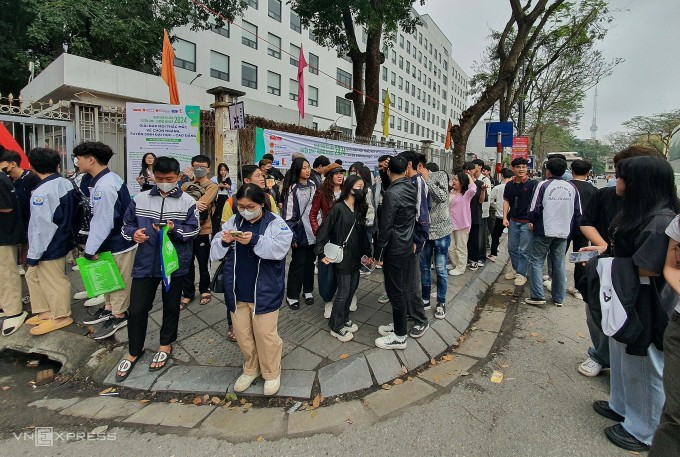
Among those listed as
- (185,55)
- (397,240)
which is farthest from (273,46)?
(397,240)

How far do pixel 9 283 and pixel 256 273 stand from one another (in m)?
3.08

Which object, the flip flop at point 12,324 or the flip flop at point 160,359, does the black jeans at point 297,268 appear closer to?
the flip flop at point 160,359

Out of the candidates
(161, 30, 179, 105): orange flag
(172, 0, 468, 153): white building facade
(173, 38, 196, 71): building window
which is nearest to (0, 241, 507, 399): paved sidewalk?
(161, 30, 179, 105): orange flag

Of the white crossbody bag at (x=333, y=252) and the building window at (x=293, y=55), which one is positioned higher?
the building window at (x=293, y=55)

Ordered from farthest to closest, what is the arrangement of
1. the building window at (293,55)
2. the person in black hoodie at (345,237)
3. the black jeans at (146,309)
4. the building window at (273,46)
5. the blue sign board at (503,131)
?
the building window at (293,55) → the building window at (273,46) → the blue sign board at (503,131) → the person in black hoodie at (345,237) → the black jeans at (146,309)

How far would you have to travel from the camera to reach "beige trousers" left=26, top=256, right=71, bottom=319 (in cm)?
358

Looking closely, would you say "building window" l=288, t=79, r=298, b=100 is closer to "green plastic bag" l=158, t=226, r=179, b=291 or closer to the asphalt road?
"green plastic bag" l=158, t=226, r=179, b=291

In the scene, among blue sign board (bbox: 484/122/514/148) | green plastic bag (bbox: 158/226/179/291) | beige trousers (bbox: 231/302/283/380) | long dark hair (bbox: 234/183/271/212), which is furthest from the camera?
blue sign board (bbox: 484/122/514/148)

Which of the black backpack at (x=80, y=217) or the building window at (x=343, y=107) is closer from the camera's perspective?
the black backpack at (x=80, y=217)

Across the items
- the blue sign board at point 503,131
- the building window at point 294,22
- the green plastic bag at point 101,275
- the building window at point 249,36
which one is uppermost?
the building window at point 294,22

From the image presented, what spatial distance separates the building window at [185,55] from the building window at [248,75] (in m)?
3.69

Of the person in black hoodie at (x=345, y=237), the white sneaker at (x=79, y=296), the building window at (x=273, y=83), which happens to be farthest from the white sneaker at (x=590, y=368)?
the building window at (x=273, y=83)

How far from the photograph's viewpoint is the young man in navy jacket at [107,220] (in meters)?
3.32

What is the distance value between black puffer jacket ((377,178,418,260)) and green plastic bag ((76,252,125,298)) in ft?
8.46
